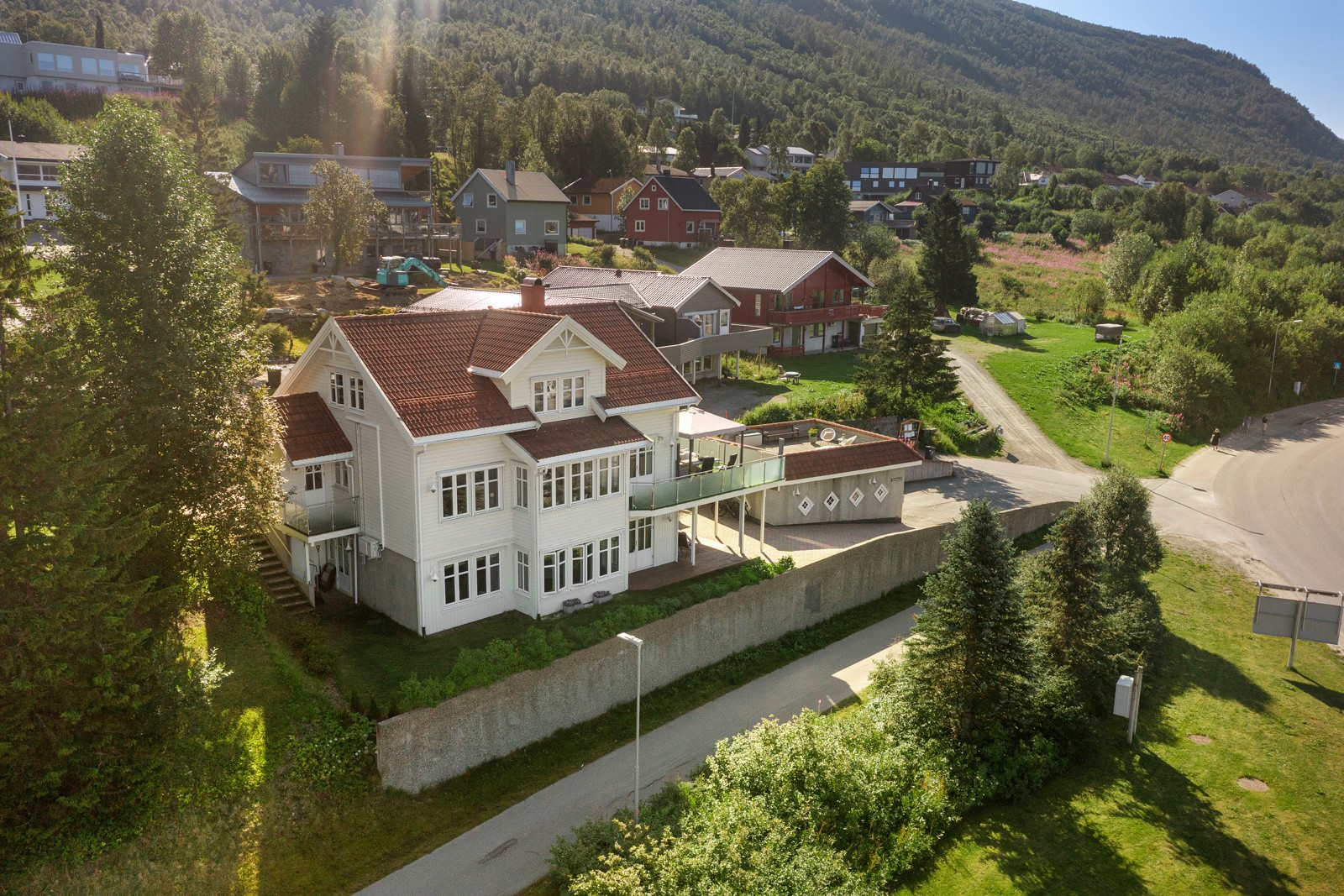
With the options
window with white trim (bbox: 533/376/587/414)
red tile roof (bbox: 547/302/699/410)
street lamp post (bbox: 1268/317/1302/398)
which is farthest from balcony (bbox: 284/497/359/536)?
street lamp post (bbox: 1268/317/1302/398)

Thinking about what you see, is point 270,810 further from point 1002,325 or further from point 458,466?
point 1002,325

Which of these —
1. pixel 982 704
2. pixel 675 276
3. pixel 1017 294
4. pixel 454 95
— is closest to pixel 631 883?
pixel 982 704

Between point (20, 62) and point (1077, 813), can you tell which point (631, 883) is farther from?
point (20, 62)

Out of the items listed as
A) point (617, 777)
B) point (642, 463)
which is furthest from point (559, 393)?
point (617, 777)

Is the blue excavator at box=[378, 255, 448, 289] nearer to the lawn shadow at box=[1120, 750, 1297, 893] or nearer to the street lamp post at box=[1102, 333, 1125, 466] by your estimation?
the street lamp post at box=[1102, 333, 1125, 466]

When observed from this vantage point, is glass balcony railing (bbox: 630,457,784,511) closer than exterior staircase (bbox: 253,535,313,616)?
No

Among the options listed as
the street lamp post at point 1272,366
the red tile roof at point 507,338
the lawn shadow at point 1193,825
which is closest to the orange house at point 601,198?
the street lamp post at point 1272,366

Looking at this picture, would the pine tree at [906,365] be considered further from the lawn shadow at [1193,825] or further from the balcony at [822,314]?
the lawn shadow at [1193,825]
